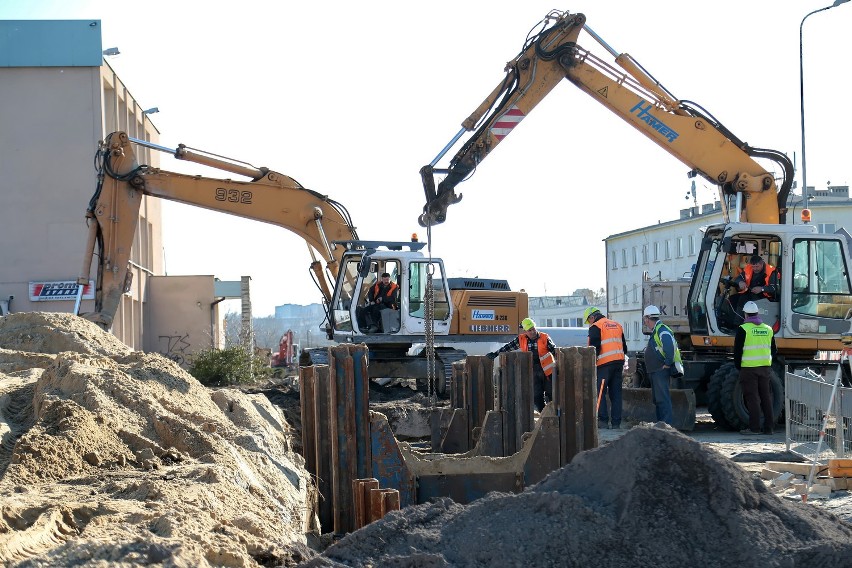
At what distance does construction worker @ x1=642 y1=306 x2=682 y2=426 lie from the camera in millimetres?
13180

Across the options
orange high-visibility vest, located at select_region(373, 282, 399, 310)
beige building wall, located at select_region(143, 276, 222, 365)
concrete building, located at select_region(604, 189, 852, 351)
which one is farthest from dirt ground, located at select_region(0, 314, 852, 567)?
concrete building, located at select_region(604, 189, 852, 351)

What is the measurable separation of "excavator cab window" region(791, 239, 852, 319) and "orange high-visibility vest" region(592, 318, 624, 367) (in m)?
2.80

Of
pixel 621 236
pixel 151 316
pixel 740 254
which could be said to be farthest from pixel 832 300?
pixel 621 236

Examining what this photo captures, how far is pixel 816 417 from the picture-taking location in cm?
1154

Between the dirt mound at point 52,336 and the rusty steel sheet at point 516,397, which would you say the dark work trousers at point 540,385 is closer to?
the rusty steel sheet at point 516,397

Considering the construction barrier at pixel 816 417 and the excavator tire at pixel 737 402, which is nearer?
the construction barrier at pixel 816 417

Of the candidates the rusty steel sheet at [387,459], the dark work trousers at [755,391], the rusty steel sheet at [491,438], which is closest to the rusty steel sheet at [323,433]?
the rusty steel sheet at [387,459]

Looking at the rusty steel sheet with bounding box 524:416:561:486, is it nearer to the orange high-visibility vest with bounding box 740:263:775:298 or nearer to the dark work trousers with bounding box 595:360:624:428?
the dark work trousers with bounding box 595:360:624:428

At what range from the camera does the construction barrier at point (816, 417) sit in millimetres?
9875

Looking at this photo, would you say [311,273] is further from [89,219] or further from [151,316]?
[151,316]

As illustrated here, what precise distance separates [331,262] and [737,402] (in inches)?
282

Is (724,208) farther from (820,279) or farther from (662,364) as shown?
(662,364)

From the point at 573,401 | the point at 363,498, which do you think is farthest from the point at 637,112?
the point at 363,498

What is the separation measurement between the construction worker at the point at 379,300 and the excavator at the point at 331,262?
81 mm
